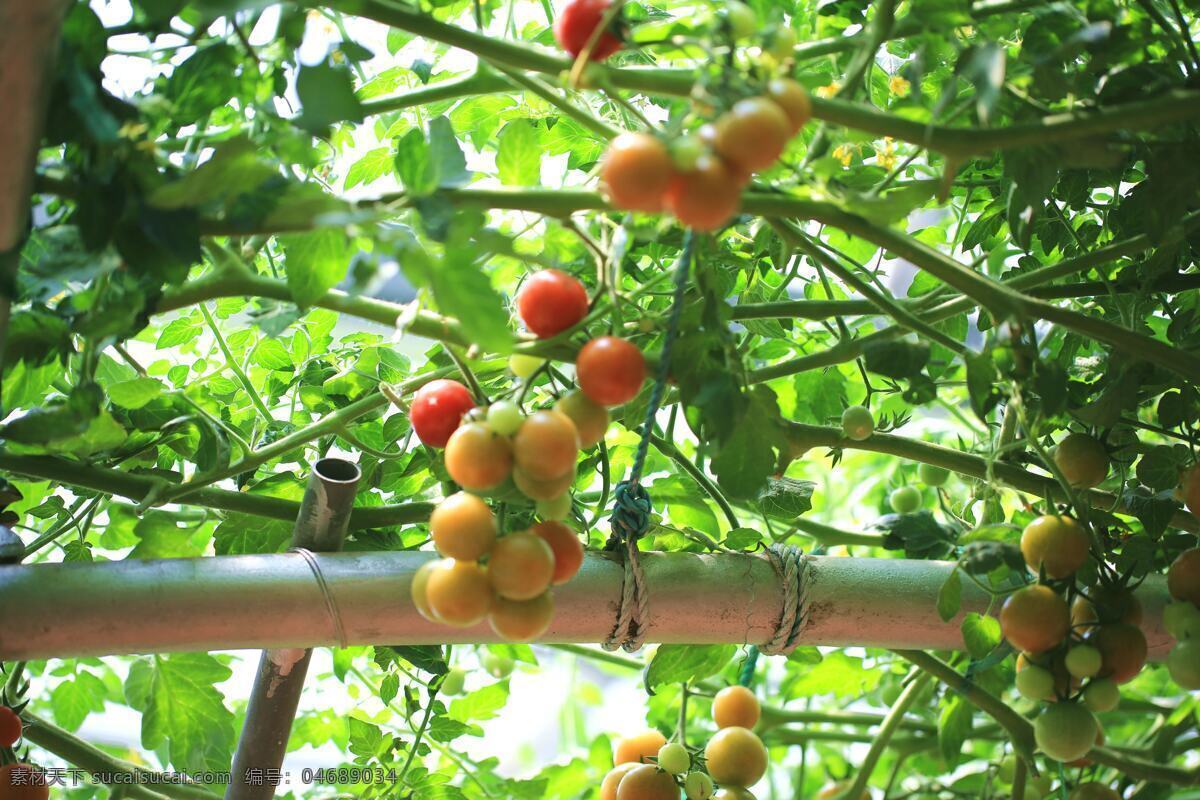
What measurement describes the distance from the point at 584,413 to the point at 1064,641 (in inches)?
12.6

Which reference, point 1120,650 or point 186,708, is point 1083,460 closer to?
point 1120,650

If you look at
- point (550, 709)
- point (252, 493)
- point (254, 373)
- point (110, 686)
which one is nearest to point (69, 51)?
point (252, 493)

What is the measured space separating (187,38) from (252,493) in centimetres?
31

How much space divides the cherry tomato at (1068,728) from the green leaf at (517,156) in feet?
1.32

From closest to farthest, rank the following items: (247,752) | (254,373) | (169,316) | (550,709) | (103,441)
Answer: (103,441)
(247,752)
(254,373)
(169,316)
(550,709)

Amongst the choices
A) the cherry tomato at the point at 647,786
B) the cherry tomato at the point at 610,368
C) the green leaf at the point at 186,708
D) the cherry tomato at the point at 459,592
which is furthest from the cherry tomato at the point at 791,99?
the green leaf at the point at 186,708

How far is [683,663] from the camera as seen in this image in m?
0.79

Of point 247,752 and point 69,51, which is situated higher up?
point 69,51

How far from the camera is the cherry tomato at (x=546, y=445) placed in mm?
487

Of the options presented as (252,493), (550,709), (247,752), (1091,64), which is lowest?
(247,752)

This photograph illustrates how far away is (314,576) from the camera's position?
2.12 ft

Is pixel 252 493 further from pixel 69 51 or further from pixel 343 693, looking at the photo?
pixel 343 693

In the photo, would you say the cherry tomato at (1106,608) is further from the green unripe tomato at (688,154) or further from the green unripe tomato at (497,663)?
the green unripe tomato at (497,663)

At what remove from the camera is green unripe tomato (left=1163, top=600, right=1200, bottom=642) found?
25.8 inches
